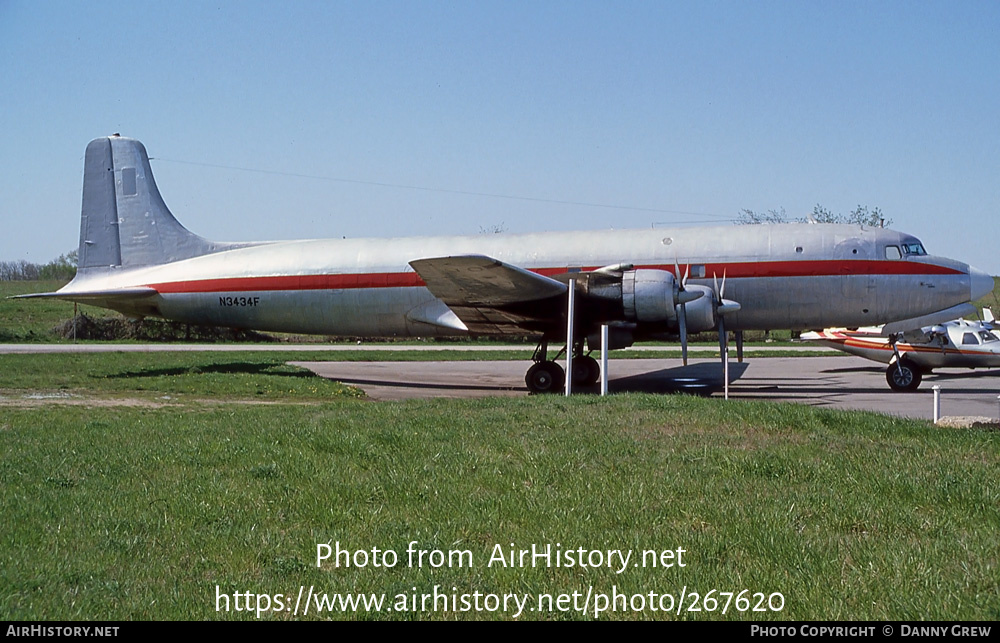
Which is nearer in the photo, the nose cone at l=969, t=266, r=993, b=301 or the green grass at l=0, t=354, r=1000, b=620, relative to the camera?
the green grass at l=0, t=354, r=1000, b=620

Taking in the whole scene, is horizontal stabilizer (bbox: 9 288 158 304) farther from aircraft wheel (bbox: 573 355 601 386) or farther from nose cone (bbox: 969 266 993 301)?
nose cone (bbox: 969 266 993 301)

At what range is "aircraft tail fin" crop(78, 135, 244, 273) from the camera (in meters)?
22.2

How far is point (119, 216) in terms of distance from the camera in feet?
72.9

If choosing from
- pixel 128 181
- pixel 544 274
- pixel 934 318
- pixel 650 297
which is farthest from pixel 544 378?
pixel 128 181

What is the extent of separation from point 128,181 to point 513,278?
1233 cm

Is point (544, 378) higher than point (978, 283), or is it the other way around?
point (978, 283)

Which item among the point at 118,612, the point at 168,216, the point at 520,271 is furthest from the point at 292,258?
the point at 118,612

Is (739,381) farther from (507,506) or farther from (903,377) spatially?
(507,506)

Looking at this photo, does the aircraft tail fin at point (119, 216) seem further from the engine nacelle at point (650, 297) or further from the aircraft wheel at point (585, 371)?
the engine nacelle at point (650, 297)

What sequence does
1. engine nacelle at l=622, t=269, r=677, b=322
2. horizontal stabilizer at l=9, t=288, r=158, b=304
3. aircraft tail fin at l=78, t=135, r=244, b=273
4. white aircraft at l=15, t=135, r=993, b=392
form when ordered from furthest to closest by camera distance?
aircraft tail fin at l=78, t=135, r=244, b=273 < horizontal stabilizer at l=9, t=288, r=158, b=304 < white aircraft at l=15, t=135, r=993, b=392 < engine nacelle at l=622, t=269, r=677, b=322

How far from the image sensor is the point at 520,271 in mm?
15789

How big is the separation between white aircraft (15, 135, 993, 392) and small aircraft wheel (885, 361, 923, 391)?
1433 mm

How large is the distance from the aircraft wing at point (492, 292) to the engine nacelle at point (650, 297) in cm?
131

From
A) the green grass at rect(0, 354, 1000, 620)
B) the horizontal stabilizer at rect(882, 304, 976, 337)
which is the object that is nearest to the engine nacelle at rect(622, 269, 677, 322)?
the horizontal stabilizer at rect(882, 304, 976, 337)
